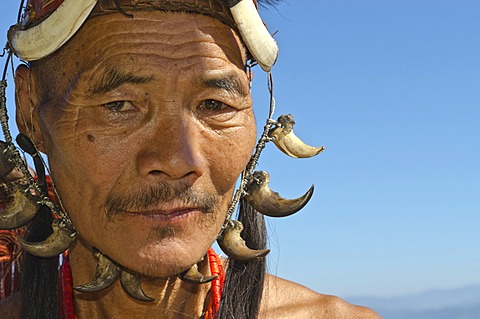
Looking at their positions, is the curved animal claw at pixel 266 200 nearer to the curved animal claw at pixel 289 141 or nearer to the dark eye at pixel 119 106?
the curved animal claw at pixel 289 141

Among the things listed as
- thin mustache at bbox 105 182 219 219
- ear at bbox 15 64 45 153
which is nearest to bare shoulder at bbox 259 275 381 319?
thin mustache at bbox 105 182 219 219

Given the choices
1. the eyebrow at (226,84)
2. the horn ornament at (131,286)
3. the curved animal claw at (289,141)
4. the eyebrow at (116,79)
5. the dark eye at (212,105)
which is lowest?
the horn ornament at (131,286)

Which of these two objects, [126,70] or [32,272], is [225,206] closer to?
[126,70]

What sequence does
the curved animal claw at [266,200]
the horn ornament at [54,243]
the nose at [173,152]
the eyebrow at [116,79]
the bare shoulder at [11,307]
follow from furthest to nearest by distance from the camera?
1. the bare shoulder at [11,307]
2. the curved animal claw at [266,200]
3. the horn ornament at [54,243]
4. the eyebrow at [116,79]
5. the nose at [173,152]

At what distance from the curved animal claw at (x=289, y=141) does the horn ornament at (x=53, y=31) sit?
3.66 feet

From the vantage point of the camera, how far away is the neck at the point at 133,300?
4.78 meters

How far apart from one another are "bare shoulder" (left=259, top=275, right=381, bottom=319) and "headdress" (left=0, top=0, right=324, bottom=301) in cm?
58

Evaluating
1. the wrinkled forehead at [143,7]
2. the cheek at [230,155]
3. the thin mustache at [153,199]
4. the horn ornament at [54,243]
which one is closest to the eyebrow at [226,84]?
the cheek at [230,155]

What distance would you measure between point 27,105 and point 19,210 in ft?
1.51

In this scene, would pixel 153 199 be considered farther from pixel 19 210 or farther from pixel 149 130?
pixel 19 210

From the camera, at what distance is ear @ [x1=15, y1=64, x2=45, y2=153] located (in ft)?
15.4

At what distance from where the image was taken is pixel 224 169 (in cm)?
439

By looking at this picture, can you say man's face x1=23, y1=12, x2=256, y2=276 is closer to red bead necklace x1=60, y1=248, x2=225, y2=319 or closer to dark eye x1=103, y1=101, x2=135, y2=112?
dark eye x1=103, y1=101, x2=135, y2=112

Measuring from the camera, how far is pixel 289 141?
5.00 m
